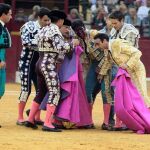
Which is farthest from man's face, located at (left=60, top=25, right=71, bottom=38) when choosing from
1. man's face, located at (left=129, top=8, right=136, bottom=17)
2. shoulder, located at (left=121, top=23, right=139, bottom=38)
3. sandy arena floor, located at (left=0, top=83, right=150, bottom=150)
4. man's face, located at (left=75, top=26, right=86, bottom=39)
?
man's face, located at (left=129, top=8, right=136, bottom=17)

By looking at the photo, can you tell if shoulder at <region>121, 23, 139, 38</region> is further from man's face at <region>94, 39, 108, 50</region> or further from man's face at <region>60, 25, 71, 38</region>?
man's face at <region>60, 25, 71, 38</region>

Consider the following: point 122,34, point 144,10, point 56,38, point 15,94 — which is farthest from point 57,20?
point 144,10

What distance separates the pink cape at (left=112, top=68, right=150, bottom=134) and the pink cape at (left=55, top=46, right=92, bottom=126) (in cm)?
42

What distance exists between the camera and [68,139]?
729 cm

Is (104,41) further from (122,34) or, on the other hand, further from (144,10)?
(144,10)

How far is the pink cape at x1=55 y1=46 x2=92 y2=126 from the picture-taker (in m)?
8.18

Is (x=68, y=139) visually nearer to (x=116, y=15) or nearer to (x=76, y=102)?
(x=76, y=102)

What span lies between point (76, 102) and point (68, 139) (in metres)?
1.04

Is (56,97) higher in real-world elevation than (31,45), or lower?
lower

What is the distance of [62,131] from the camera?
8031 mm

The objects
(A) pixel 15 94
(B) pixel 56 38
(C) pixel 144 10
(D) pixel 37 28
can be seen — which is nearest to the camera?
(B) pixel 56 38

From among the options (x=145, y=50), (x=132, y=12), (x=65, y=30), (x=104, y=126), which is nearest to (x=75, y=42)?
(x=65, y=30)

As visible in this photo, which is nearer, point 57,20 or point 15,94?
point 57,20

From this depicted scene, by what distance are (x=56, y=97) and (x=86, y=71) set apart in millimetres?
787
